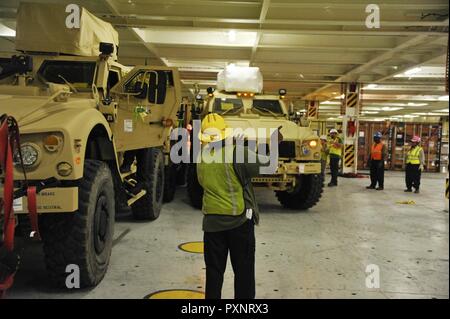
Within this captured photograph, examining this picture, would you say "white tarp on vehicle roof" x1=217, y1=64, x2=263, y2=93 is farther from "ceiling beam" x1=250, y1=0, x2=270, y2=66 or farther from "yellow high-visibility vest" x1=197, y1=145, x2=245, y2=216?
"yellow high-visibility vest" x1=197, y1=145, x2=245, y2=216

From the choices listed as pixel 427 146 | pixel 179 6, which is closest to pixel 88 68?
pixel 179 6

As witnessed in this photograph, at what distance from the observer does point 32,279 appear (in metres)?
4.39

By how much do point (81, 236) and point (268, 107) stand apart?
577cm

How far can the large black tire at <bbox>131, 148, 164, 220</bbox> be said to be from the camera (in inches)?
269

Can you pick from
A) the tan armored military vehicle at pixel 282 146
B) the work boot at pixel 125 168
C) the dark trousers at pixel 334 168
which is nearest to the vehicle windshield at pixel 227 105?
the tan armored military vehicle at pixel 282 146

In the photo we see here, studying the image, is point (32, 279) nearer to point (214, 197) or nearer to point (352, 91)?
point (214, 197)

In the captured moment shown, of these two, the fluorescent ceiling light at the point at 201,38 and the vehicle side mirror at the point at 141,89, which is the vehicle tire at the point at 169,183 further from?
the fluorescent ceiling light at the point at 201,38

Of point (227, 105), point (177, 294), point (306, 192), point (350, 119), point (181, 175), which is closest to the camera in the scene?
point (177, 294)

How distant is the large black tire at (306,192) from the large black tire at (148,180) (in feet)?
8.80

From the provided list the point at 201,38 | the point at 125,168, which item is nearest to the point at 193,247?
the point at 125,168

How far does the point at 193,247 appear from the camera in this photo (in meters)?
5.77

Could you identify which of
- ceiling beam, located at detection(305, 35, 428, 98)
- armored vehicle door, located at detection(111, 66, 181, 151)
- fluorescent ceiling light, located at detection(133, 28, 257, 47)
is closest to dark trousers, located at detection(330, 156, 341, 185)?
ceiling beam, located at detection(305, 35, 428, 98)

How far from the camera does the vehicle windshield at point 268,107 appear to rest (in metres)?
8.94

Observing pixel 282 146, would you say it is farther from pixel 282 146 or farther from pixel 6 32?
pixel 6 32
